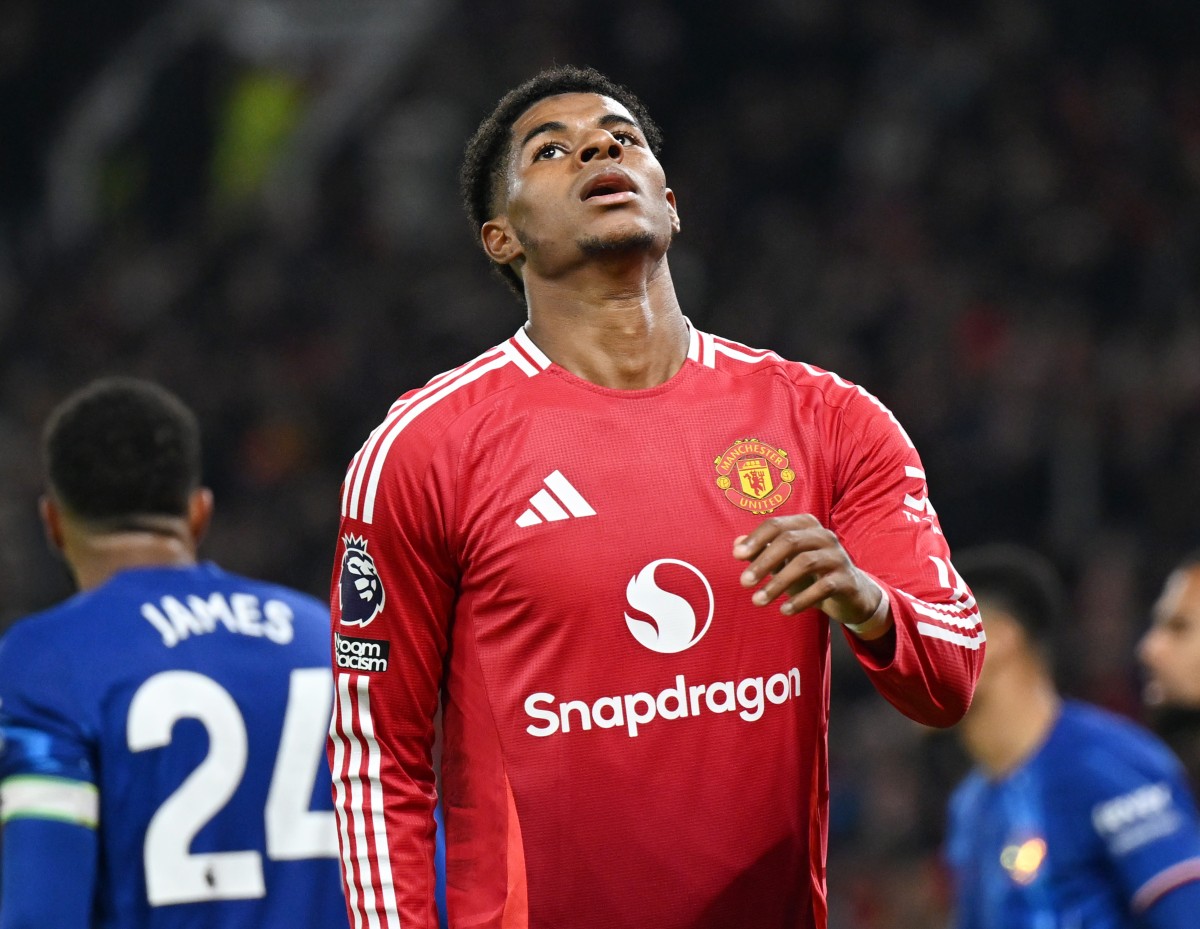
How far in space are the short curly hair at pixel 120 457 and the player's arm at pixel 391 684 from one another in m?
1.04

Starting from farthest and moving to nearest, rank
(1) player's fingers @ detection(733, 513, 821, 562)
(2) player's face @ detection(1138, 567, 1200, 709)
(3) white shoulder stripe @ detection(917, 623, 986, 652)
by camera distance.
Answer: (2) player's face @ detection(1138, 567, 1200, 709)
(3) white shoulder stripe @ detection(917, 623, 986, 652)
(1) player's fingers @ detection(733, 513, 821, 562)

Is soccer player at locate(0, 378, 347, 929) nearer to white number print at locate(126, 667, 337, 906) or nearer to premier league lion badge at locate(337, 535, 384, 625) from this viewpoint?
white number print at locate(126, 667, 337, 906)

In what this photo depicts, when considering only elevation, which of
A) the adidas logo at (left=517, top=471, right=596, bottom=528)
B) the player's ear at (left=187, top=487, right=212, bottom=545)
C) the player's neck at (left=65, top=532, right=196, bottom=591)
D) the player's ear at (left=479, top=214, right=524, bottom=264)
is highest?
the player's ear at (left=479, top=214, right=524, bottom=264)

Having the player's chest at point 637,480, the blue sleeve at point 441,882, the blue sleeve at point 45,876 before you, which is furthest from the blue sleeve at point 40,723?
the player's chest at point 637,480

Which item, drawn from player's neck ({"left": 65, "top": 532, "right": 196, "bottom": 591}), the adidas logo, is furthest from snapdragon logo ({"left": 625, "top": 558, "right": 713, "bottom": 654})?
player's neck ({"left": 65, "top": 532, "right": 196, "bottom": 591})

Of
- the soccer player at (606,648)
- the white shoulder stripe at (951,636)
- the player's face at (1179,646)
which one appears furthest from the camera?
the player's face at (1179,646)

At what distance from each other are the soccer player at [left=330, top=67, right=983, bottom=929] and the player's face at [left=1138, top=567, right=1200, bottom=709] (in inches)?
102

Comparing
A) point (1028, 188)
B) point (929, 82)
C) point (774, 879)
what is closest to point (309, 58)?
point (929, 82)

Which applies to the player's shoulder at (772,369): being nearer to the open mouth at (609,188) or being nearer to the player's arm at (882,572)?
the player's arm at (882,572)

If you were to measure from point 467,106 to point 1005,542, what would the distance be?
302 inches

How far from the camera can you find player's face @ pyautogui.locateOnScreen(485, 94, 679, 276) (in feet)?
10.2

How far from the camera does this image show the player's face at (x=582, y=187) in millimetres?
3105

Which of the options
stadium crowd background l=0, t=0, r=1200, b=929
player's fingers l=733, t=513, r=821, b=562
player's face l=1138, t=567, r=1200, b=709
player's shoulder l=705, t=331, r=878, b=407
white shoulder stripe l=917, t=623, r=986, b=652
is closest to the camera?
player's fingers l=733, t=513, r=821, b=562

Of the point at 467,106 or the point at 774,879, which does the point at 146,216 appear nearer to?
the point at 467,106
